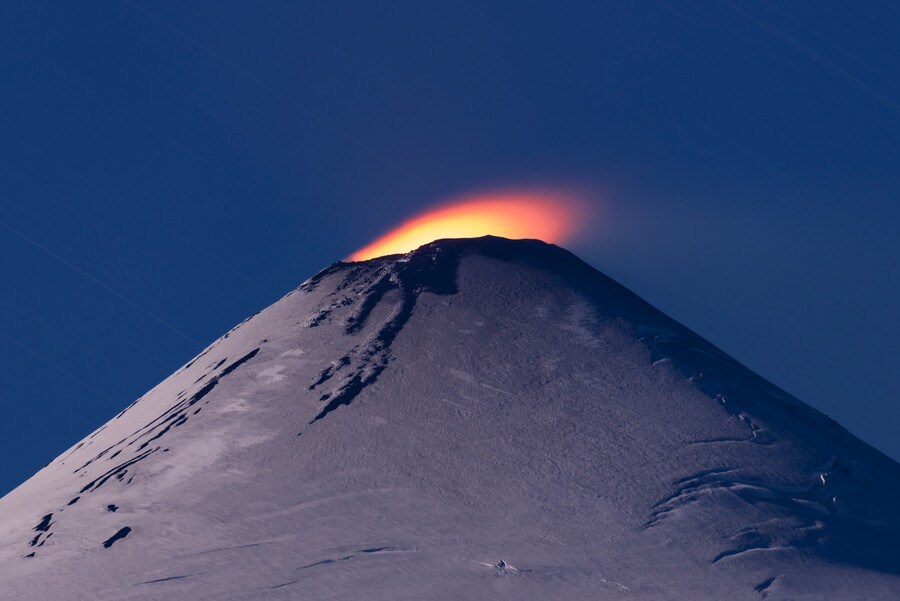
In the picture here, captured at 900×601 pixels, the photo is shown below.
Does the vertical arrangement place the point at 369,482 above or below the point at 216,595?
above

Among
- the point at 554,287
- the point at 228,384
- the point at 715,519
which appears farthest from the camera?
the point at 554,287

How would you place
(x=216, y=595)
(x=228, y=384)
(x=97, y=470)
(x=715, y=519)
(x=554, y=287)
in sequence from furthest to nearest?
(x=554, y=287)
(x=228, y=384)
(x=97, y=470)
(x=715, y=519)
(x=216, y=595)

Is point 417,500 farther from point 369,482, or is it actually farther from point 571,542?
point 571,542

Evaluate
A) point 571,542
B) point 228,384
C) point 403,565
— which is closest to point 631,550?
point 571,542

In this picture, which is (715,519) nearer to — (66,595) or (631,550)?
(631,550)

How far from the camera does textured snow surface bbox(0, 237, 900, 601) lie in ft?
88.7

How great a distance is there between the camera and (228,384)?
127 ft

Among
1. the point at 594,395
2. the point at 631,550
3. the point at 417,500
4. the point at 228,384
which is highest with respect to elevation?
the point at 228,384

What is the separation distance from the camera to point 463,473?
3152 centimetres

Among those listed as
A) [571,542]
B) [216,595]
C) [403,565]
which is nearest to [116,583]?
[216,595]

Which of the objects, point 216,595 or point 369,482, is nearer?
point 216,595

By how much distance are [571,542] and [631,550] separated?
61.0 inches

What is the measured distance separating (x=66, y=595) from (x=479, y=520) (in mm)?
10541

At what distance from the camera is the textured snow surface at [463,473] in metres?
27.0
